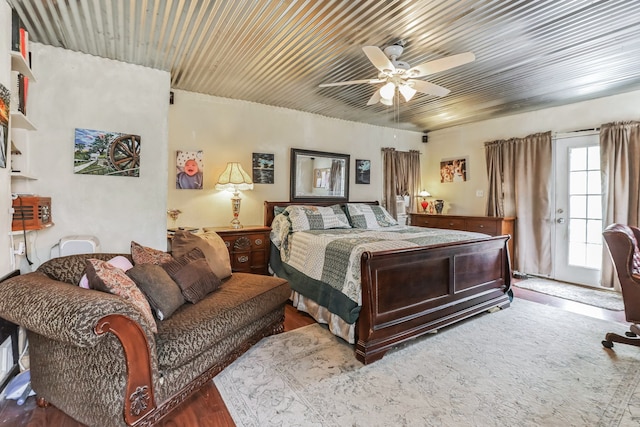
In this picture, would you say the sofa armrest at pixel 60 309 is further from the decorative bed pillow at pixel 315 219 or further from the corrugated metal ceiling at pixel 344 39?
the decorative bed pillow at pixel 315 219

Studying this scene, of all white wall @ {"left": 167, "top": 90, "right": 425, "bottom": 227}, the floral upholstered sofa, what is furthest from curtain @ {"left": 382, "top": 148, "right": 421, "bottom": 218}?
the floral upholstered sofa

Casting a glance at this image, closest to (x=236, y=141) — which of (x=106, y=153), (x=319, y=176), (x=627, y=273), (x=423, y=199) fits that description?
(x=319, y=176)

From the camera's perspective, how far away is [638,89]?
3803mm

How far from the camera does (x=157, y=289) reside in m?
1.94

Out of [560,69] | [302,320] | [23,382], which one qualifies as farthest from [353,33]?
[23,382]

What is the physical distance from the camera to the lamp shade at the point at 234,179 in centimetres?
397

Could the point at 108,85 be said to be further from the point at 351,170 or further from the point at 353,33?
the point at 351,170

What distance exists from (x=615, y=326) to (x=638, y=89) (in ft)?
9.59

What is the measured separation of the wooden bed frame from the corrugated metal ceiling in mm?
1764

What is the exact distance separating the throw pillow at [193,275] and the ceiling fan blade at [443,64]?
7.60 feet

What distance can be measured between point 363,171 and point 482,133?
214 cm

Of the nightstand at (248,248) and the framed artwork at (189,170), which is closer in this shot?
the nightstand at (248,248)

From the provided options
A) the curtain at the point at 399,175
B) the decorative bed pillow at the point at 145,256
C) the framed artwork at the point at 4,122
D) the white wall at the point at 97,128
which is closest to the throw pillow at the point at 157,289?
the decorative bed pillow at the point at 145,256

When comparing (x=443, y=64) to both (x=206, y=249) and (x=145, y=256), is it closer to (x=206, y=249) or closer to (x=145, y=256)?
(x=206, y=249)
